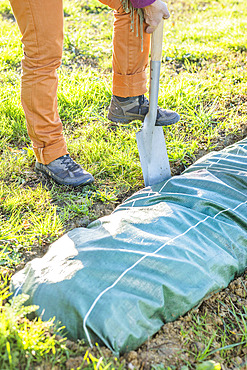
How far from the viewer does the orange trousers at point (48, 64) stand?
1.98 metres

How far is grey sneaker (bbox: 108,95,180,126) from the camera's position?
252 centimetres

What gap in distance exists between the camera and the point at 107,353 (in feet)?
4.59

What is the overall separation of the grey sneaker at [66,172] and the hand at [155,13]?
0.96 metres

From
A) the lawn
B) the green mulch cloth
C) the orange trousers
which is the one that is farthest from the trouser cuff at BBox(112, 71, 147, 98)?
the green mulch cloth

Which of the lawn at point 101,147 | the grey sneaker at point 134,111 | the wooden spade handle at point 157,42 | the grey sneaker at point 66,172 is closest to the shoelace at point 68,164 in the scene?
the grey sneaker at point 66,172

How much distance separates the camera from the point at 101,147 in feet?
9.23

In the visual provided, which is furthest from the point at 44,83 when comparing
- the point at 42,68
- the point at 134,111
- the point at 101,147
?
the point at 101,147

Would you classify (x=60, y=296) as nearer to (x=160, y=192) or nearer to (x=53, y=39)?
(x=160, y=192)

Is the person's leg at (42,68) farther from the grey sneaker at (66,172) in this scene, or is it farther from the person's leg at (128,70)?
the person's leg at (128,70)

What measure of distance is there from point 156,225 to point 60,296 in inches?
23.0

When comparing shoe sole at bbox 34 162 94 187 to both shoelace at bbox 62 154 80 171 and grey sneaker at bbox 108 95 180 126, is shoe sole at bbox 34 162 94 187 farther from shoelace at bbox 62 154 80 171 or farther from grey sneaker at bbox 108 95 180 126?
grey sneaker at bbox 108 95 180 126

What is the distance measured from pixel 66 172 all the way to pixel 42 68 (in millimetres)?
654

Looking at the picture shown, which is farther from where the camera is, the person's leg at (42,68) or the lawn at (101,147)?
the person's leg at (42,68)

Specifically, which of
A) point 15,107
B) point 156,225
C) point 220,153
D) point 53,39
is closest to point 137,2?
point 53,39
